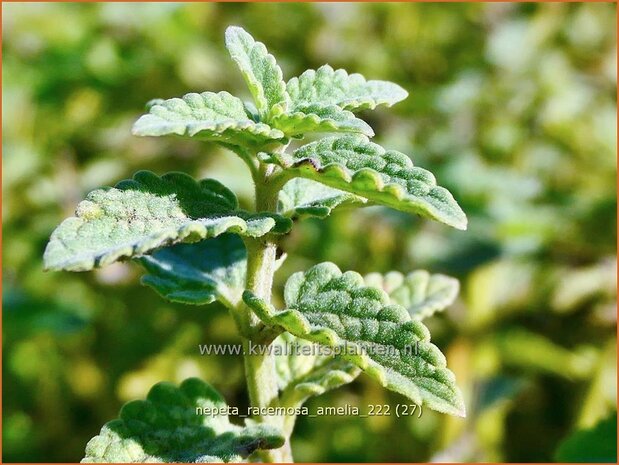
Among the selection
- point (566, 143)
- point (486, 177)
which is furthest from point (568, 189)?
point (486, 177)

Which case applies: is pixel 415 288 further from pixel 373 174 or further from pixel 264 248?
pixel 373 174

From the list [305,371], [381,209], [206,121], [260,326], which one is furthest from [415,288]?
[381,209]

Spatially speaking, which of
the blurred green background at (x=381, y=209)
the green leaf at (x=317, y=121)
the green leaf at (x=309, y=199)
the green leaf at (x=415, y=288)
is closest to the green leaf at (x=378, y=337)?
the green leaf at (x=309, y=199)

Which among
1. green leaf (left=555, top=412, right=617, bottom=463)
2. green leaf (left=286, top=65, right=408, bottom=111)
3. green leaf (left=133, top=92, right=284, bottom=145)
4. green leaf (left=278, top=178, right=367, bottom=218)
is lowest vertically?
green leaf (left=555, top=412, right=617, bottom=463)

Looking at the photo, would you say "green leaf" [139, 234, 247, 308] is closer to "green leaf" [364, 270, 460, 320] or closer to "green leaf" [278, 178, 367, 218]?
"green leaf" [278, 178, 367, 218]

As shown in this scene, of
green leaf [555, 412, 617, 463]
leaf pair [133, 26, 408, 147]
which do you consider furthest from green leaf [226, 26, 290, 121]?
green leaf [555, 412, 617, 463]

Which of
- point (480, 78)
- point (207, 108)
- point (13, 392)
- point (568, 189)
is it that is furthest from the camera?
point (480, 78)

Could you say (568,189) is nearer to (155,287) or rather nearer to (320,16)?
(320,16)

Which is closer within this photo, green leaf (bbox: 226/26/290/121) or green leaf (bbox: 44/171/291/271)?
green leaf (bbox: 44/171/291/271)
